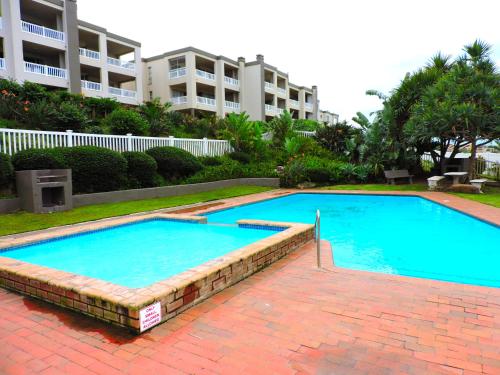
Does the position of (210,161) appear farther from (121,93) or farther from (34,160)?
(121,93)

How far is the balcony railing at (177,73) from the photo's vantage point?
3241 cm

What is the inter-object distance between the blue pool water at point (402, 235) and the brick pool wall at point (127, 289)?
106 inches

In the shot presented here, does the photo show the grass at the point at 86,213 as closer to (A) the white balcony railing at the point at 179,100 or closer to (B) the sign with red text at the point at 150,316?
(B) the sign with red text at the point at 150,316

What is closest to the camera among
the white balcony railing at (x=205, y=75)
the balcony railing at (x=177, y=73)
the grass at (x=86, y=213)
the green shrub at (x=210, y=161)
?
the grass at (x=86, y=213)

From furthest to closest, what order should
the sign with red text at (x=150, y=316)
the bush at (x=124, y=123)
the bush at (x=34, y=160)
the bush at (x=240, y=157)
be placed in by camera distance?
the bush at (x=240, y=157), the bush at (x=124, y=123), the bush at (x=34, y=160), the sign with red text at (x=150, y=316)

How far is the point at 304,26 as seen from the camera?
11328 mm

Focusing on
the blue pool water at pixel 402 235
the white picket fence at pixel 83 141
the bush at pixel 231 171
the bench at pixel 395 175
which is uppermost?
the white picket fence at pixel 83 141

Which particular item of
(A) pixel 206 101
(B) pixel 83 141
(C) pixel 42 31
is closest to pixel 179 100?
(A) pixel 206 101

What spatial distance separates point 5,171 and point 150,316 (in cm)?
900

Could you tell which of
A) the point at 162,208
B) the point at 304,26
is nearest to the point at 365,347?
the point at 162,208

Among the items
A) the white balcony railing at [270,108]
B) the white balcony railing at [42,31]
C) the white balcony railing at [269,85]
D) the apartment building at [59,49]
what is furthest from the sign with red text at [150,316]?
the white balcony railing at [269,85]

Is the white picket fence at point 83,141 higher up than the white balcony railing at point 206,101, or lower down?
lower down

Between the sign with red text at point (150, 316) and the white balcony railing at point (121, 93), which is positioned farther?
the white balcony railing at point (121, 93)

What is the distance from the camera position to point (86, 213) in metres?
10.1
